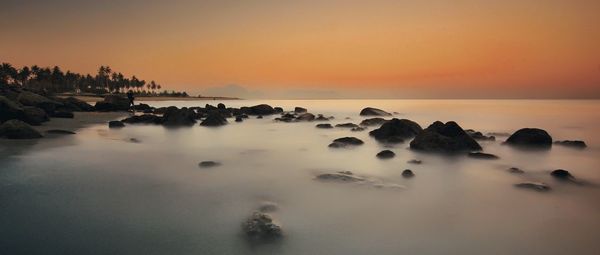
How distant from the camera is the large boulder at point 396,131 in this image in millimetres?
22881

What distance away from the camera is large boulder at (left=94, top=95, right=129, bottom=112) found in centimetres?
4719

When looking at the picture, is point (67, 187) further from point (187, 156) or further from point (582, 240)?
point (582, 240)

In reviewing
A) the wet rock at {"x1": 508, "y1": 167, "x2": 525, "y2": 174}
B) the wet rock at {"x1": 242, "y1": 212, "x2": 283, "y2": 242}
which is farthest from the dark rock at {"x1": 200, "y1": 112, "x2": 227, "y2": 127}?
the wet rock at {"x1": 242, "y1": 212, "x2": 283, "y2": 242}

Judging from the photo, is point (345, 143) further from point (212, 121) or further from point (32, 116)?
point (32, 116)

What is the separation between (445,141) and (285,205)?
12169 millimetres

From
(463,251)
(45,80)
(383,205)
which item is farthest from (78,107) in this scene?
(45,80)

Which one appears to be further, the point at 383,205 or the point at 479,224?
the point at 383,205

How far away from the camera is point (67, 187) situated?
9664mm

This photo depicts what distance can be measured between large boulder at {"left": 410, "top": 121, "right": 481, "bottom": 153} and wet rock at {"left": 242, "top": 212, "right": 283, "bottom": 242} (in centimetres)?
1347

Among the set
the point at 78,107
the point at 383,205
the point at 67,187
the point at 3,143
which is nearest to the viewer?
the point at 383,205

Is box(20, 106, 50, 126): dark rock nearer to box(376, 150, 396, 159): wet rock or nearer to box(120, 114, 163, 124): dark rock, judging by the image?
box(120, 114, 163, 124): dark rock

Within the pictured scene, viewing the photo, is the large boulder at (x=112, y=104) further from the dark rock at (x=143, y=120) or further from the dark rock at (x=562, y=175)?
the dark rock at (x=562, y=175)

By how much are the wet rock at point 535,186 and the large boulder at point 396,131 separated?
1086 cm

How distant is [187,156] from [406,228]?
11.7 metres
